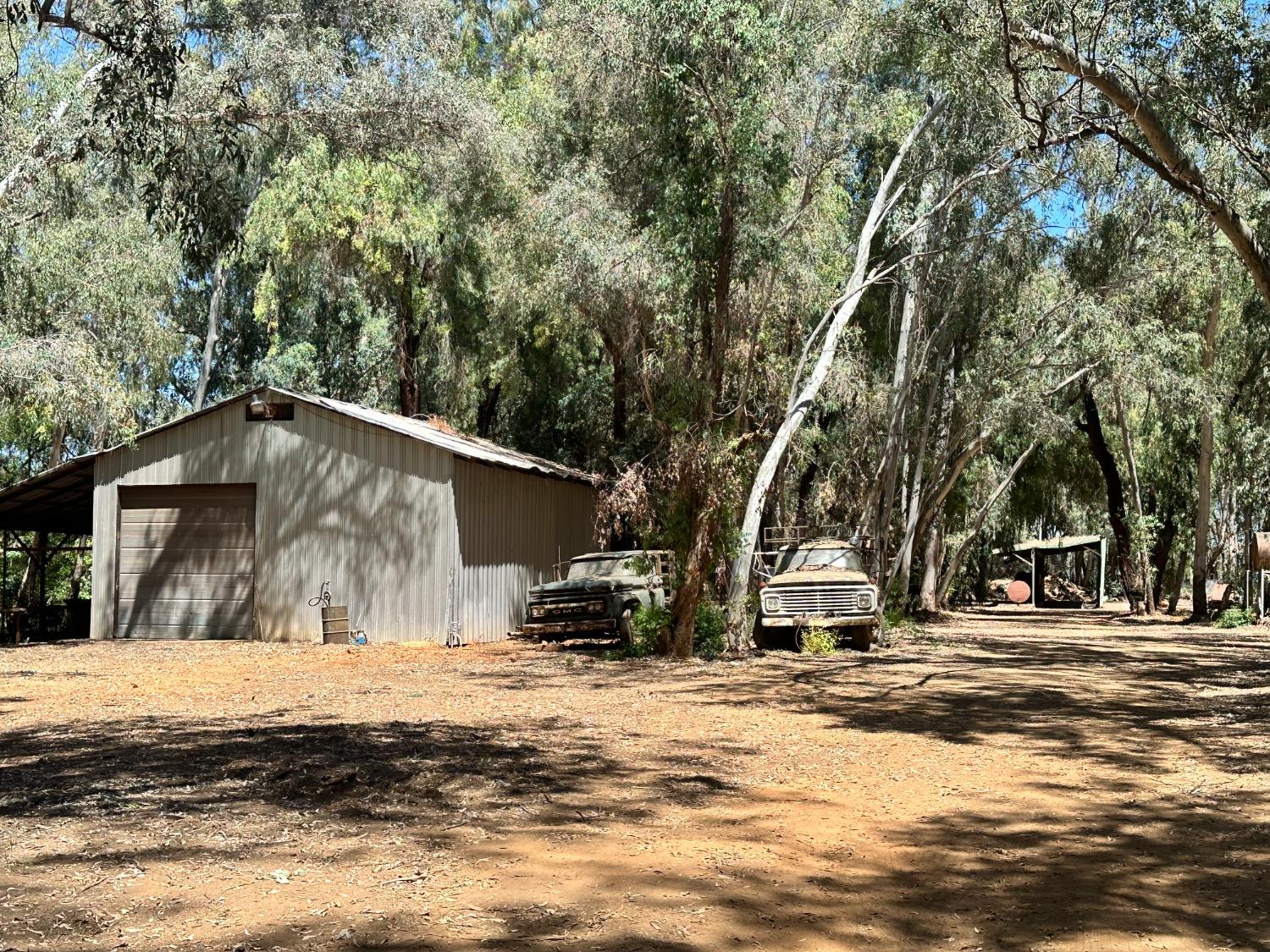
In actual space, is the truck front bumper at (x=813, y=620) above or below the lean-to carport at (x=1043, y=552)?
below

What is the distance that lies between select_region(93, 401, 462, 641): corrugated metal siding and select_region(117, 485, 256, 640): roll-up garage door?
0.25 metres

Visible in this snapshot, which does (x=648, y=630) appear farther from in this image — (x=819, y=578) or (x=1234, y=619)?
(x=1234, y=619)

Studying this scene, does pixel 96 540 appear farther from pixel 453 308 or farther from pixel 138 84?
pixel 138 84

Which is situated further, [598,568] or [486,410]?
[486,410]

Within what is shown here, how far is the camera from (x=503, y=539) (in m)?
24.7

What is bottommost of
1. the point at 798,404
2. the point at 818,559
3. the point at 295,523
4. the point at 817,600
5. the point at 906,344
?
the point at 817,600

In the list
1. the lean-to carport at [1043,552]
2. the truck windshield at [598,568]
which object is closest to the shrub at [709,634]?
the truck windshield at [598,568]

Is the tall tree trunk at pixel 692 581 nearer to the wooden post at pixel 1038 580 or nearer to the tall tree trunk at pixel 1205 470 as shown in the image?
the tall tree trunk at pixel 1205 470

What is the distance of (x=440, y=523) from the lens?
22.7m

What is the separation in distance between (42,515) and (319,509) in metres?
7.21

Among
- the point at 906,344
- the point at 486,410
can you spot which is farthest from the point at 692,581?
the point at 486,410

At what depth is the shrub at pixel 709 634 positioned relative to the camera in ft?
66.0

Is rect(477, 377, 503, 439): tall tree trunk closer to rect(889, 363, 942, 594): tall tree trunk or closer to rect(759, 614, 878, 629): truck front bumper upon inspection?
rect(889, 363, 942, 594): tall tree trunk

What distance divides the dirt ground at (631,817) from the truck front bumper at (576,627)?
19.8ft
